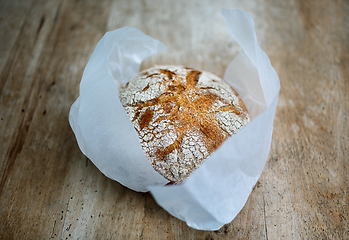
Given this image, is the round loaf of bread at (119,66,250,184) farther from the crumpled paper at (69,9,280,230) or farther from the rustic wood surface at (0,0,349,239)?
the rustic wood surface at (0,0,349,239)

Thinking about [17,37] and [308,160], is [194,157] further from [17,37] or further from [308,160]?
[17,37]

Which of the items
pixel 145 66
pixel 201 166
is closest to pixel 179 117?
pixel 201 166

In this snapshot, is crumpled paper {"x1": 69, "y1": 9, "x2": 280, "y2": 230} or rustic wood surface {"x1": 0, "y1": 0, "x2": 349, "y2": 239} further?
rustic wood surface {"x1": 0, "y1": 0, "x2": 349, "y2": 239}

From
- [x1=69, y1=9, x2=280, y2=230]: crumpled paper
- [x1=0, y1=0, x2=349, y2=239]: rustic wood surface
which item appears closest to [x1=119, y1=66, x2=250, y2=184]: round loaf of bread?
[x1=69, y1=9, x2=280, y2=230]: crumpled paper

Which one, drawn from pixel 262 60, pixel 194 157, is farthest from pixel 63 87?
pixel 262 60

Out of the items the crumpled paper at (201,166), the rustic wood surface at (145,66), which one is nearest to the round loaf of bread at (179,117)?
the crumpled paper at (201,166)

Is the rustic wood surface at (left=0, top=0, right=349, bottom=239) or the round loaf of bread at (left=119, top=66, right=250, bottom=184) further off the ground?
the round loaf of bread at (left=119, top=66, right=250, bottom=184)
